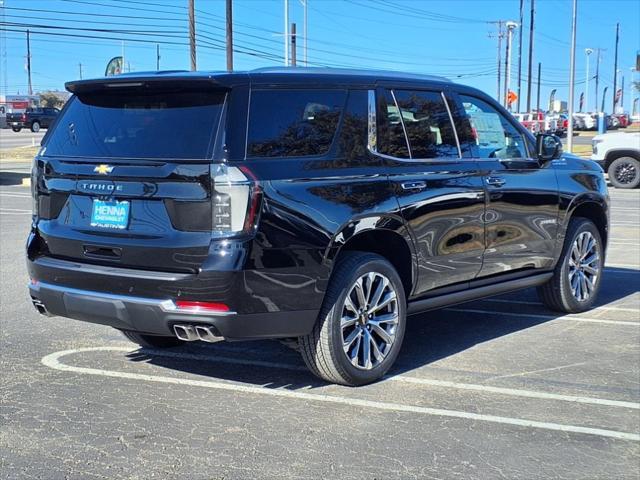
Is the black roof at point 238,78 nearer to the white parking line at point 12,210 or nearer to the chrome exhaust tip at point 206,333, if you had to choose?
the chrome exhaust tip at point 206,333

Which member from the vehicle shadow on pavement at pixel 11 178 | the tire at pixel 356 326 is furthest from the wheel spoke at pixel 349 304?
the vehicle shadow on pavement at pixel 11 178

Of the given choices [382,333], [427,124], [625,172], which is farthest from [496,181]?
[625,172]

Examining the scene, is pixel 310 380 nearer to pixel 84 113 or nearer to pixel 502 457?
pixel 502 457

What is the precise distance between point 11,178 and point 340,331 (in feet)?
69.7

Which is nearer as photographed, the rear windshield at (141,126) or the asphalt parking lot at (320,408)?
the asphalt parking lot at (320,408)

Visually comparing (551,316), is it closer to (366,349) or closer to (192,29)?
(366,349)

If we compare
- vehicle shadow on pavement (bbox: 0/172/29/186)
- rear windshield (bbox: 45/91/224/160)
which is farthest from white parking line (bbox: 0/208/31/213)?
rear windshield (bbox: 45/91/224/160)

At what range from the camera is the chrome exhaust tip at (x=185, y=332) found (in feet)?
14.4

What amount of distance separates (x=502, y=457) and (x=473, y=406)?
0.74 m

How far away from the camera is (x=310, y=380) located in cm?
523

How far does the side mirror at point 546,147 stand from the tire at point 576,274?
84 centimetres


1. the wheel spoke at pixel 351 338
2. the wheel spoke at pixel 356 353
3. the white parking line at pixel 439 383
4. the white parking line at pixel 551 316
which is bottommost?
the white parking line at pixel 551 316

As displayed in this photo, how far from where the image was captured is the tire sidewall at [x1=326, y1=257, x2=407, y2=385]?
15.8 ft

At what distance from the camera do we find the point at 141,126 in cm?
464
